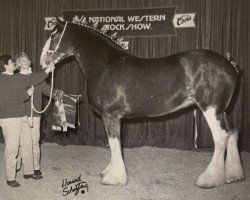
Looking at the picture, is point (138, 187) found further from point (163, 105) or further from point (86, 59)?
point (86, 59)

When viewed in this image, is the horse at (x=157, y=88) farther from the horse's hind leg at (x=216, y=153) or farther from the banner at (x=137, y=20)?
the banner at (x=137, y=20)

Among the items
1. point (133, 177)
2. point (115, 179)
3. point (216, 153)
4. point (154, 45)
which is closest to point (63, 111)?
point (115, 179)

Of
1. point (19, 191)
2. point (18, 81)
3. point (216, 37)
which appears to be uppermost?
point (216, 37)

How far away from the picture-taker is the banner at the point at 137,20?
6711mm

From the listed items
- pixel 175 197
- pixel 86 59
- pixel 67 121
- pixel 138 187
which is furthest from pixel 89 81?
pixel 175 197

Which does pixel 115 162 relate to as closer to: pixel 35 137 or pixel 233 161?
pixel 35 137

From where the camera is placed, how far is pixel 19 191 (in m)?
4.14

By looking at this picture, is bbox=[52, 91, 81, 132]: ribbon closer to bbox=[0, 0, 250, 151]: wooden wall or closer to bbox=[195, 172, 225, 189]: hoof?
bbox=[195, 172, 225, 189]: hoof

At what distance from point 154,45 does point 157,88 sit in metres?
2.58

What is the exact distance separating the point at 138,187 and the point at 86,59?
1708 millimetres
